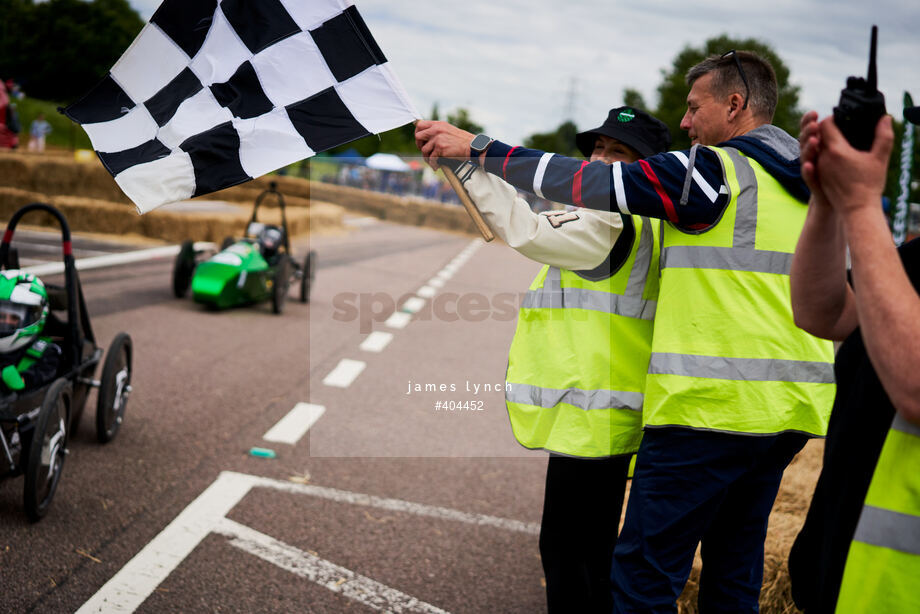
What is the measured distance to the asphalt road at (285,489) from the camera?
3490 mm

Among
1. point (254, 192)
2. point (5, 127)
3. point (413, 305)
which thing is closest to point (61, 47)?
point (254, 192)

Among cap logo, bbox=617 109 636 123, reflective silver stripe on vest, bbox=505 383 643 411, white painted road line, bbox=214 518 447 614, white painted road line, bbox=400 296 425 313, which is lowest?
white painted road line, bbox=400 296 425 313

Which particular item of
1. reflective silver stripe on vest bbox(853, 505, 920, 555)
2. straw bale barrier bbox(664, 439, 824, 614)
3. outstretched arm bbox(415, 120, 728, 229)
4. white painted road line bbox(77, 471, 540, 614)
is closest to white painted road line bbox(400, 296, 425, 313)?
white painted road line bbox(77, 471, 540, 614)

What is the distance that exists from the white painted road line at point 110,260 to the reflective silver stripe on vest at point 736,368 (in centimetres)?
1010

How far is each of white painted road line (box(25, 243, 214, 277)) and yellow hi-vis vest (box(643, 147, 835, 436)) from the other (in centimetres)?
1011

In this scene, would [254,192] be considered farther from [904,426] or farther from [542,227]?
[904,426]

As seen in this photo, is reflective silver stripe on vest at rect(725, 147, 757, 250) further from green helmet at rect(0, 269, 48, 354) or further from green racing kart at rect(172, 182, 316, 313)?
green racing kart at rect(172, 182, 316, 313)

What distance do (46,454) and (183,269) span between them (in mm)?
6883

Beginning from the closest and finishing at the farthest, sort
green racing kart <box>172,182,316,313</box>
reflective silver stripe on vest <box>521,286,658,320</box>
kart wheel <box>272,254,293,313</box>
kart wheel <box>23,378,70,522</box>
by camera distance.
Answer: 1. reflective silver stripe on vest <box>521,286,658,320</box>
2. kart wheel <box>23,378,70,522</box>
3. green racing kart <box>172,182,316,313</box>
4. kart wheel <box>272,254,293,313</box>

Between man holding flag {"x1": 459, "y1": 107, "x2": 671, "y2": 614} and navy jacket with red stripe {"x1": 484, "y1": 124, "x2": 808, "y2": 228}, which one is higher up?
navy jacket with red stripe {"x1": 484, "y1": 124, "x2": 808, "y2": 228}

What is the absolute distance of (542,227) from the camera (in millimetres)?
2426

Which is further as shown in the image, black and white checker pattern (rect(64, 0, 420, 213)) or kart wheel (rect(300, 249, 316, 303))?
kart wheel (rect(300, 249, 316, 303))

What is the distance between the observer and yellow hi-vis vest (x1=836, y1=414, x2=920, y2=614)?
1450 mm

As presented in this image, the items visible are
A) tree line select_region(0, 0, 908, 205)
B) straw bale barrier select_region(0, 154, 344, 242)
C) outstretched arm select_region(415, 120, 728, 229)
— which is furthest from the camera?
tree line select_region(0, 0, 908, 205)
